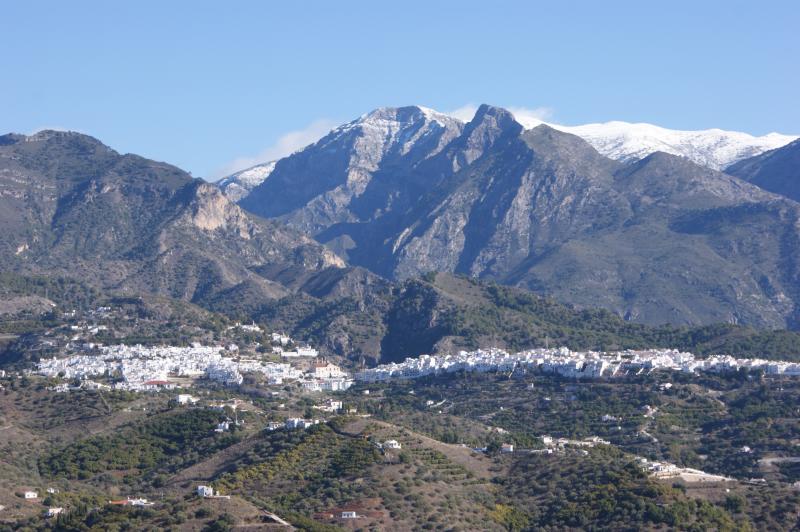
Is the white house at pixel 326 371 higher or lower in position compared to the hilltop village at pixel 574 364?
lower

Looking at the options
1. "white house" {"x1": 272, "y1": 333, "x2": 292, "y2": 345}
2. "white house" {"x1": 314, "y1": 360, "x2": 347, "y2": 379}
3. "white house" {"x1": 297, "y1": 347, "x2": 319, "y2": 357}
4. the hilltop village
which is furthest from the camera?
"white house" {"x1": 272, "y1": 333, "x2": 292, "y2": 345}

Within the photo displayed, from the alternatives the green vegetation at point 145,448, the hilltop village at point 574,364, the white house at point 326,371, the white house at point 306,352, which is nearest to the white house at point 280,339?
the white house at point 306,352

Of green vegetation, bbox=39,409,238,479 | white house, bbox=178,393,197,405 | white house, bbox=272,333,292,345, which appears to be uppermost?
white house, bbox=272,333,292,345

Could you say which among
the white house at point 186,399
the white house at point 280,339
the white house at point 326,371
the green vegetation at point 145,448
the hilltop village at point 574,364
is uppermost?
the white house at point 280,339

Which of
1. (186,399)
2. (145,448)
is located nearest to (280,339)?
(186,399)

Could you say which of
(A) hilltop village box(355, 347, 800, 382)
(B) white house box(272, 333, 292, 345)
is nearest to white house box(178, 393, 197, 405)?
(A) hilltop village box(355, 347, 800, 382)

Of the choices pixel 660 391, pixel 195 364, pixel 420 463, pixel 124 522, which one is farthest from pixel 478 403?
pixel 124 522

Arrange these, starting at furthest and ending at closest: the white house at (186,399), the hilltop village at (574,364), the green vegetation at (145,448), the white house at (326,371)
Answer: the white house at (326,371)
the hilltop village at (574,364)
the white house at (186,399)
the green vegetation at (145,448)

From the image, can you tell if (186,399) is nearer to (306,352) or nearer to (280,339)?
(306,352)

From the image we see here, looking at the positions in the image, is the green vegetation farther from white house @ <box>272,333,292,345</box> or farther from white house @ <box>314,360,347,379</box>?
white house @ <box>272,333,292,345</box>

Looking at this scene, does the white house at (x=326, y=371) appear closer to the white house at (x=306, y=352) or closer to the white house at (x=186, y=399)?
the white house at (x=306, y=352)

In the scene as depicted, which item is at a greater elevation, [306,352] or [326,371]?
[306,352]
